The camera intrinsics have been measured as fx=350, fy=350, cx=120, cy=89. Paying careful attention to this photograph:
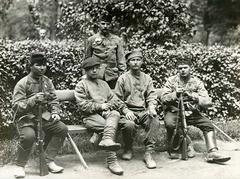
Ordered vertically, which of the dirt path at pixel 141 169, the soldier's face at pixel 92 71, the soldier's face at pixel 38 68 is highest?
the soldier's face at pixel 38 68

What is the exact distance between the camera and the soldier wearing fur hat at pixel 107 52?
5910 millimetres

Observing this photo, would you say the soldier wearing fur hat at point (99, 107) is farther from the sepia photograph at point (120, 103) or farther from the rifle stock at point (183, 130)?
the rifle stock at point (183, 130)

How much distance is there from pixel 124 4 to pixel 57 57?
8.64 feet

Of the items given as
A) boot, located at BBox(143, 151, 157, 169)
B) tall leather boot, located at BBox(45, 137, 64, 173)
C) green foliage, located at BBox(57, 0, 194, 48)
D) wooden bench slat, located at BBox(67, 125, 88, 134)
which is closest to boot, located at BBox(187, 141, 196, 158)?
boot, located at BBox(143, 151, 157, 169)

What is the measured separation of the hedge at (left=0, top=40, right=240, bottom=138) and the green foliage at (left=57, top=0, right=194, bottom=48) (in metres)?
0.61

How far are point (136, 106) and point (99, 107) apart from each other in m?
0.69

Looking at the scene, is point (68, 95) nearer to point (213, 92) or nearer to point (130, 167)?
point (130, 167)

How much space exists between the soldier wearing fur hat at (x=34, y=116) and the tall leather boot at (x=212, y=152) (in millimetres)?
2053

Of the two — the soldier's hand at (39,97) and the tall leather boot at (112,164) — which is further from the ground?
the soldier's hand at (39,97)

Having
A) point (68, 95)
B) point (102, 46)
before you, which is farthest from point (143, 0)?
point (68, 95)

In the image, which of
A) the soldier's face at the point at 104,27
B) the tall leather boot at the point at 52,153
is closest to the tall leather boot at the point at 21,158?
the tall leather boot at the point at 52,153

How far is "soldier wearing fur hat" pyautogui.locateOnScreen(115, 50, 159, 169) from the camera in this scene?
495 cm

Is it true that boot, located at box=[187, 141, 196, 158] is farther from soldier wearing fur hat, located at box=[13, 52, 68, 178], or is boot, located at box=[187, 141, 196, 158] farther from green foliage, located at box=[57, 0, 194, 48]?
green foliage, located at box=[57, 0, 194, 48]

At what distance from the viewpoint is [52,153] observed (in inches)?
182
